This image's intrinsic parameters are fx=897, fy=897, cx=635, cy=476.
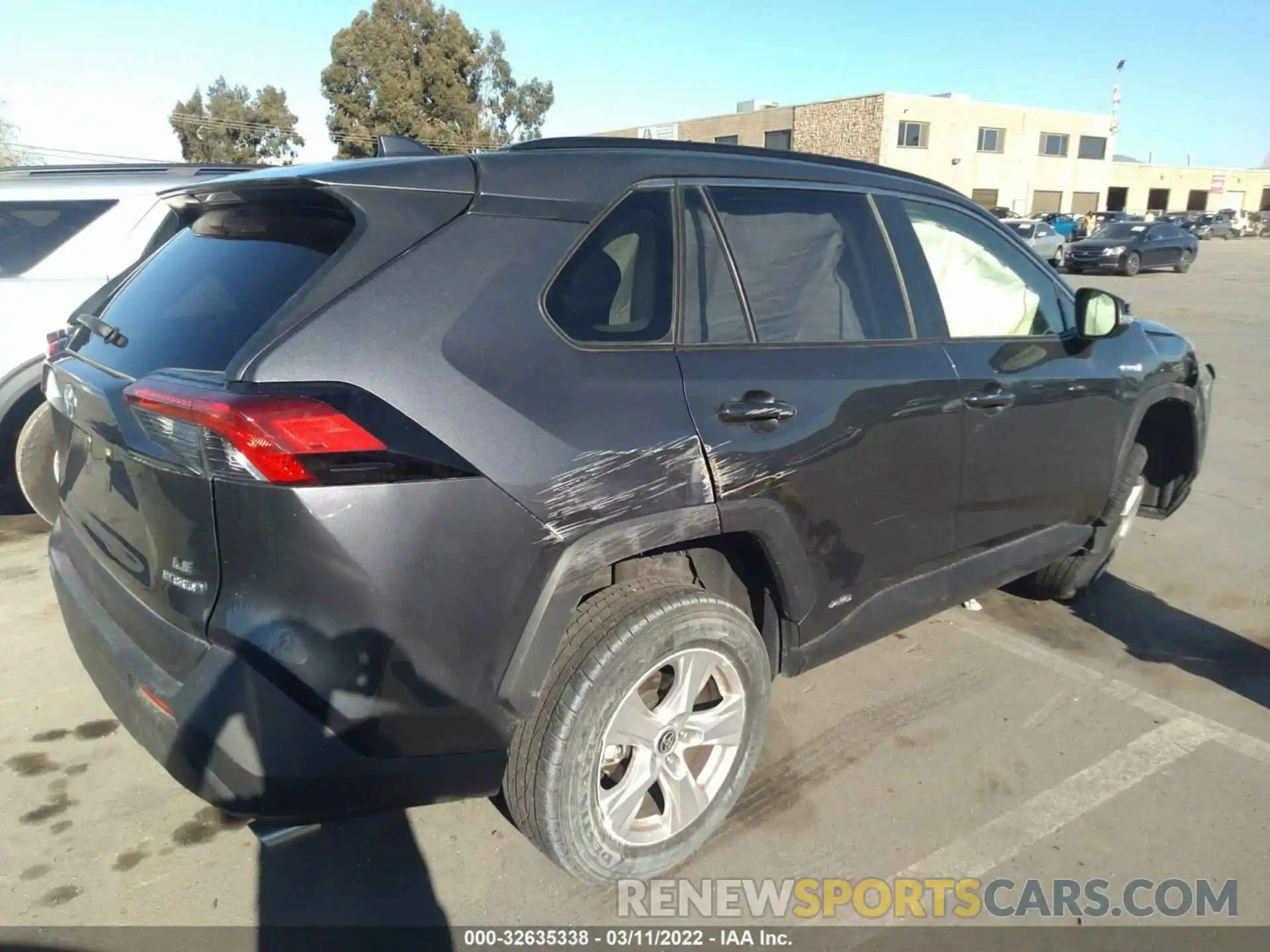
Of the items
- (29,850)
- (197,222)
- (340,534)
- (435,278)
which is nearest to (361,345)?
(435,278)

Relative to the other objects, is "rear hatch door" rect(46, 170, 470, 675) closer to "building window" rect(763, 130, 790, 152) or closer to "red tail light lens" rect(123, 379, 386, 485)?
"red tail light lens" rect(123, 379, 386, 485)

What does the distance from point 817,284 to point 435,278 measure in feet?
4.33

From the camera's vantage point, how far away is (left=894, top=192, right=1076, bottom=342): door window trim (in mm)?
3193

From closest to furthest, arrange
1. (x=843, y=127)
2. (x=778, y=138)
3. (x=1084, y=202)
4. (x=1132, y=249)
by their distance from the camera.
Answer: (x=1132, y=249) → (x=843, y=127) → (x=778, y=138) → (x=1084, y=202)

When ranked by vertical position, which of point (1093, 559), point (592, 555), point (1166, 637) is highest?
point (592, 555)

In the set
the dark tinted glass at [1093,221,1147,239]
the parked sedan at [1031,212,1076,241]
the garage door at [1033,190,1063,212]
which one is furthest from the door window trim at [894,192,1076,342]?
the garage door at [1033,190,1063,212]

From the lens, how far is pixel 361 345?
6.31ft

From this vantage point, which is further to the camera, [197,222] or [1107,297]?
[1107,297]

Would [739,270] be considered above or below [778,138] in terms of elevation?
below

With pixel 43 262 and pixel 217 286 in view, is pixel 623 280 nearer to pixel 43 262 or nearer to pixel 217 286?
pixel 217 286

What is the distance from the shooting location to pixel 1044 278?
377 centimetres

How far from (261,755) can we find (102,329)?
1430mm

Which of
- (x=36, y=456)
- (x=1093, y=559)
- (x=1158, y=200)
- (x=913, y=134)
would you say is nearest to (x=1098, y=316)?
(x=1093, y=559)

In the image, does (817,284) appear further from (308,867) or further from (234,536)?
(308,867)
